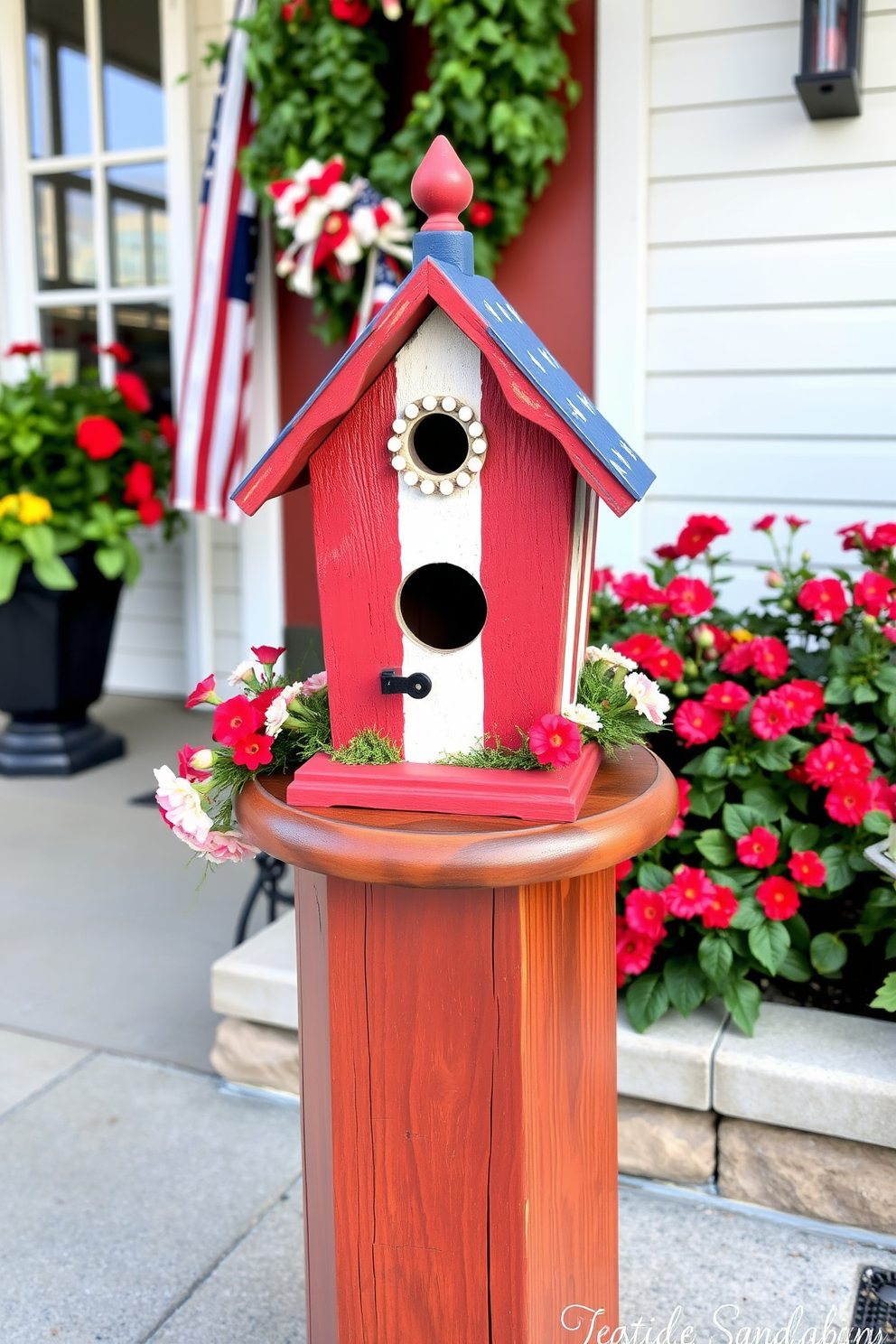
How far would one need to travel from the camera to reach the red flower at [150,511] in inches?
159

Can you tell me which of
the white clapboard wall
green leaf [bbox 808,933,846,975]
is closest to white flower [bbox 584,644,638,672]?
green leaf [bbox 808,933,846,975]

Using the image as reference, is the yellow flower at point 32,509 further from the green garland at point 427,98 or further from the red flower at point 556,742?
the red flower at point 556,742

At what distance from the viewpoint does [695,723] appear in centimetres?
194

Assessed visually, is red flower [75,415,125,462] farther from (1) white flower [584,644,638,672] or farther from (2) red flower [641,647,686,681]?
(1) white flower [584,644,638,672]

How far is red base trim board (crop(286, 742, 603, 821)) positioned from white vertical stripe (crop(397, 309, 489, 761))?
0.14 feet

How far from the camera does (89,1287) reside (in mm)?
1724

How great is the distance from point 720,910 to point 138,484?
2836mm

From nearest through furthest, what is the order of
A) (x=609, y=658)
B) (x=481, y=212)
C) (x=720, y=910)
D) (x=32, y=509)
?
(x=609, y=658) → (x=720, y=910) → (x=481, y=212) → (x=32, y=509)

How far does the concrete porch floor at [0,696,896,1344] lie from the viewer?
1.66 metres

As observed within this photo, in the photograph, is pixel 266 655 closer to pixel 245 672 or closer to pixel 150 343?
pixel 245 672

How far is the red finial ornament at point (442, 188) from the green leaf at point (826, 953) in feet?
4.29

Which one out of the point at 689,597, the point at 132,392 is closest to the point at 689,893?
the point at 689,597

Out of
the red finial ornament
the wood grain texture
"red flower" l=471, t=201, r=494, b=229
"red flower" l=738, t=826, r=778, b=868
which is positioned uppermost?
"red flower" l=471, t=201, r=494, b=229

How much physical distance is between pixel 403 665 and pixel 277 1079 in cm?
124
